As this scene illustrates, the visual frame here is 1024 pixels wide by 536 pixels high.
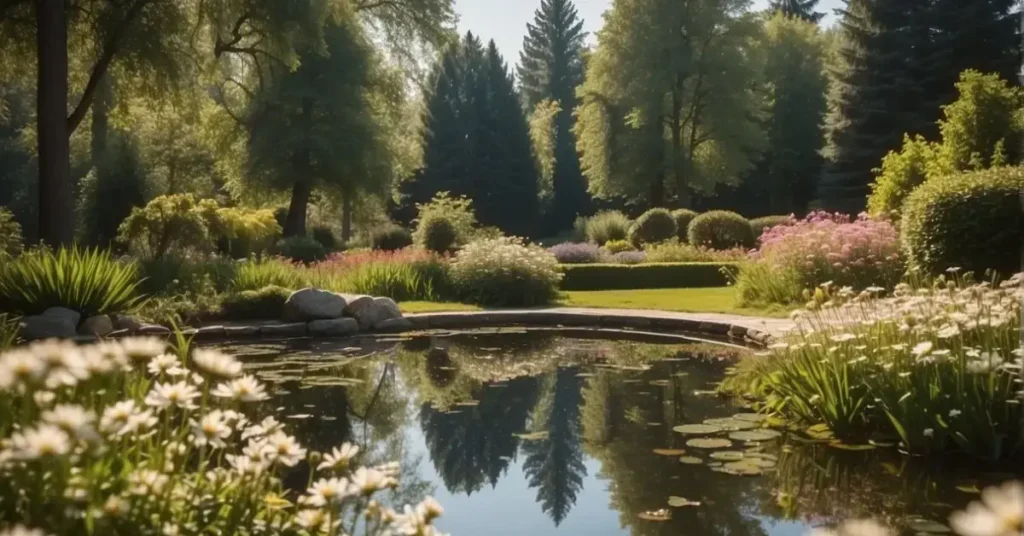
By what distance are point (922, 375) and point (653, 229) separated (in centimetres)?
1772

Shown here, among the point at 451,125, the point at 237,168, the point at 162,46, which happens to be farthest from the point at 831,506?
the point at 451,125

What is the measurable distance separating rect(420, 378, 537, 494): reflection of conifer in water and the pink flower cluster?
5.63 metres

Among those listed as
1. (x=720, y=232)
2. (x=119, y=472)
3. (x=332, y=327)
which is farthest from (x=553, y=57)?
(x=119, y=472)

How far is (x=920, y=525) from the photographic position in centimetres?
397

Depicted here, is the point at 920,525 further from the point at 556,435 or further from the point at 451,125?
the point at 451,125

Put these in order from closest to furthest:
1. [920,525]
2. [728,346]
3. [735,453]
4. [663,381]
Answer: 1. [920,525]
2. [735,453]
3. [663,381]
4. [728,346]

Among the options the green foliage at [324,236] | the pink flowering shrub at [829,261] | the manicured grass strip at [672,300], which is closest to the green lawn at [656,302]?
the manicured grass strip at [672,300]

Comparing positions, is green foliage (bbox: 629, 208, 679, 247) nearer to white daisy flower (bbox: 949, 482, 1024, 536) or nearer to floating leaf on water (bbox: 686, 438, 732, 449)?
floating leaf on water (bbox: 686, 438, 732, 449)

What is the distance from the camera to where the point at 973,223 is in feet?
30.8

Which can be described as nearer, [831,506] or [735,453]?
[831,506]

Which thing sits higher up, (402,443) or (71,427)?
(71,427)

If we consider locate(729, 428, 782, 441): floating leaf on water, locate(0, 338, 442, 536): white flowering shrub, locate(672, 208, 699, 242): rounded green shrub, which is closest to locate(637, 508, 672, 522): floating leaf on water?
locate(729, 428, 782, 441): floating leaf on water

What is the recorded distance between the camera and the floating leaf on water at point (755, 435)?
561 cm

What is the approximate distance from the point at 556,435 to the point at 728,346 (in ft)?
14.0
